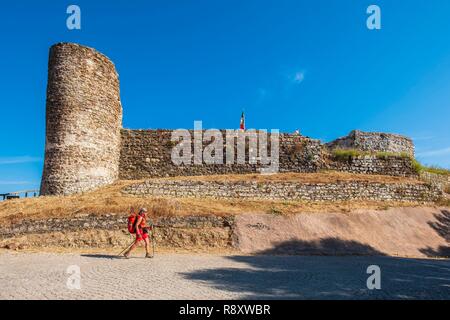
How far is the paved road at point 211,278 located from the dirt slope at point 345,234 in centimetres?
223

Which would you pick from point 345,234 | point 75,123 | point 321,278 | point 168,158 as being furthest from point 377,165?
point 75,123

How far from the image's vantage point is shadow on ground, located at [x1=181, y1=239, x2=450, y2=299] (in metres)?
6.80

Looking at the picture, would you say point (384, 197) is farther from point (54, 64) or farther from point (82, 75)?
point (54, 64)

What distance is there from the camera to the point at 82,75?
20422mm

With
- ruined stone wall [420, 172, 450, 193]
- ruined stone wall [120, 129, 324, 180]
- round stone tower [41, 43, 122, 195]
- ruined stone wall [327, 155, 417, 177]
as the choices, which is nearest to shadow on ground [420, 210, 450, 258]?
ruined stone wall [420, 172, 450, 193]

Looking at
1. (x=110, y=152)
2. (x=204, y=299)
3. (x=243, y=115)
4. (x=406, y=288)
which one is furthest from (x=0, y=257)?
(x=243, y=115)

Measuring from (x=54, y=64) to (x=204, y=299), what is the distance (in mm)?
19353

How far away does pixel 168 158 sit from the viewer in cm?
2330

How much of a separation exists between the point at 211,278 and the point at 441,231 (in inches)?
592

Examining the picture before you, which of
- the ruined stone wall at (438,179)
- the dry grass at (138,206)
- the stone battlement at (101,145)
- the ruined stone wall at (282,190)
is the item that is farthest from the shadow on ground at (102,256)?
the ruined stone wall at (438,179)

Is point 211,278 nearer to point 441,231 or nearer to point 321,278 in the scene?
point 321,278

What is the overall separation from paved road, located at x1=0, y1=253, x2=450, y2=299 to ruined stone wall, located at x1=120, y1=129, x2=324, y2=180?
1162 centimetres

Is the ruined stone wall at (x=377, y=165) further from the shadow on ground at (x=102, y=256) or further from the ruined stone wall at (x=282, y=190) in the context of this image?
the shadow on ground at (x=102, y=256)

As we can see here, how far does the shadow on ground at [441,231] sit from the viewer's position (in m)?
15.3
